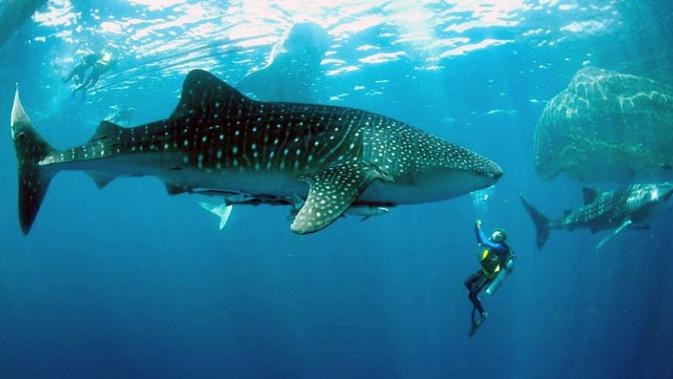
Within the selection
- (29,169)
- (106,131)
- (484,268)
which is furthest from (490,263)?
(29,169)

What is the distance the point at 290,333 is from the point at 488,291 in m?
29.8

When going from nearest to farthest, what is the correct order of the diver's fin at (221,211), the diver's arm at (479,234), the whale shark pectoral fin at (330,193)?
the whale shark pectoral fin at (330,193) < the diver's arm at (479,234) < the diver's fin at (221,211)

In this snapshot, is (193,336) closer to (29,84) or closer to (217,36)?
(29,84)

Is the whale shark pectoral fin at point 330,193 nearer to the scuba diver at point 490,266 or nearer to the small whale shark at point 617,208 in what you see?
the scuba diver at point 490,266

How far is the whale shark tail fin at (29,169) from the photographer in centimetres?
469

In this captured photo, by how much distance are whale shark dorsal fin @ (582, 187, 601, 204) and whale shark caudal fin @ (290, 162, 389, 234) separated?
11.8 meters

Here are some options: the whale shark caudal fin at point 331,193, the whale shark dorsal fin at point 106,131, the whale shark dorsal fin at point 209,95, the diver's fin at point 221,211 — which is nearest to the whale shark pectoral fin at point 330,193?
the whale shark caudal fin at point 331,193

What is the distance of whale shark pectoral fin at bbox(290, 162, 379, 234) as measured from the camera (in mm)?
3298

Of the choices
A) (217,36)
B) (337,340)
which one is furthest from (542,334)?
(217,36)

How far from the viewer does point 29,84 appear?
86.7 ft

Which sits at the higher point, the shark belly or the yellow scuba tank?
the shark belly

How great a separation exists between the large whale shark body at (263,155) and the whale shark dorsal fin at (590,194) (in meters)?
10.8

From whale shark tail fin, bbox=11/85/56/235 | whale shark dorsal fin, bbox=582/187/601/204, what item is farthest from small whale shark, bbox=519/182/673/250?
whale shark tail fin, bbox=11/85/56/235

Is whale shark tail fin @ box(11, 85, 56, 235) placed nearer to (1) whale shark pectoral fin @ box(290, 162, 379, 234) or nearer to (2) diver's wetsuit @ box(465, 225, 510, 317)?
(1) whale shark pectoral fin @ box(290, 162, 379, 234)
